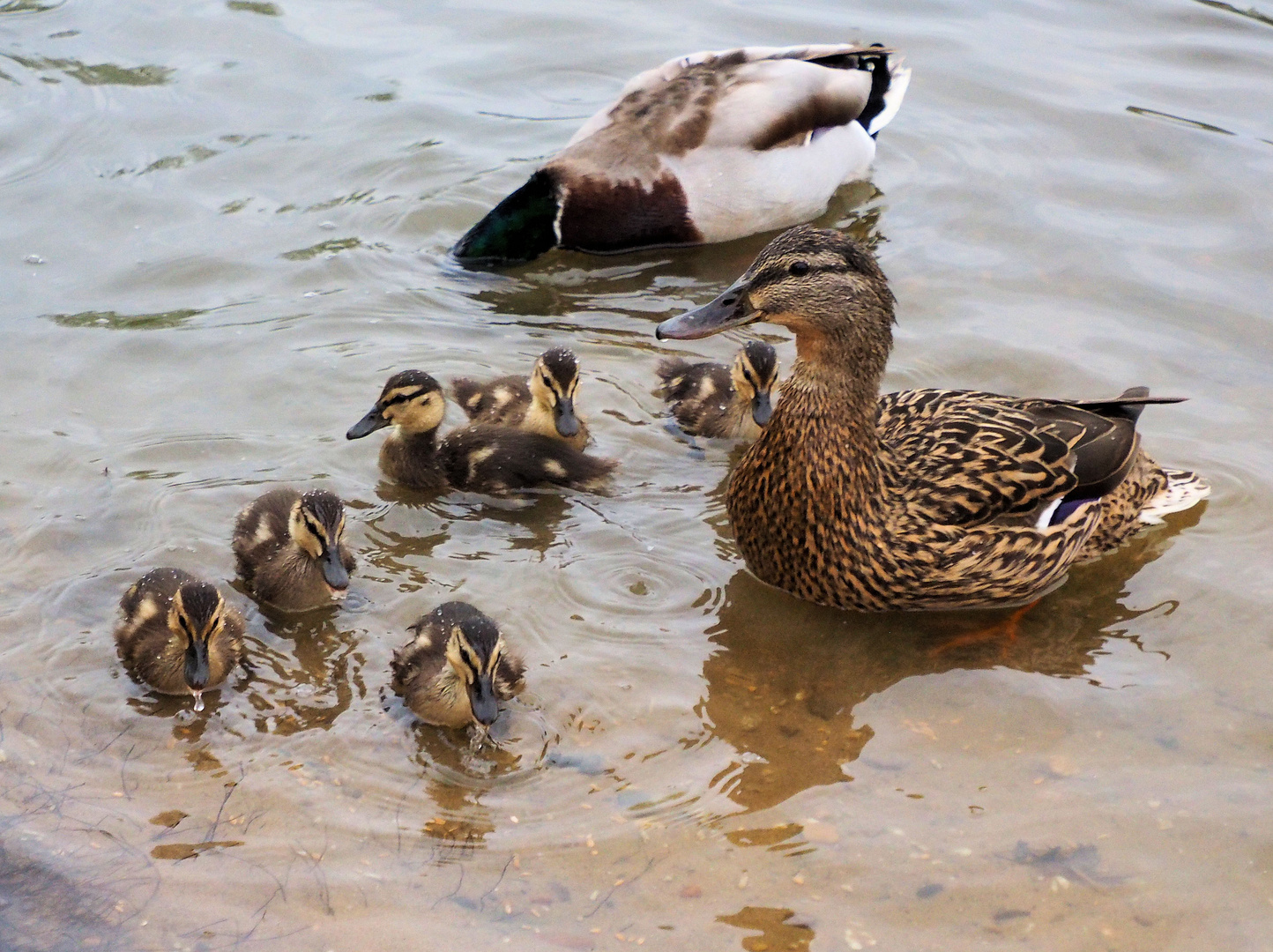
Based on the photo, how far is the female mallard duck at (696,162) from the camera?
19.9 feet

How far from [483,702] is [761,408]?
5.86 feet

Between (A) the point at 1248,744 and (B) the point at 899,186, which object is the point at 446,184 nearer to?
(B) the point at 899,186

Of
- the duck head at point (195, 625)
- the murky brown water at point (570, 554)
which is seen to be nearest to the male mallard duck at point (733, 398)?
the murky brown water at point (570, 554)

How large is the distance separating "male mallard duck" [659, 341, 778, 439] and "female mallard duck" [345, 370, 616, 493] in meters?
0.39

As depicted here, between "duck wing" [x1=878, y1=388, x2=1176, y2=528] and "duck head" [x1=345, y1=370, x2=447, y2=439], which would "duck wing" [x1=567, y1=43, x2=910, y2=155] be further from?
"duck wing" [x1=878, y1=388, x2=1176, y2=528]

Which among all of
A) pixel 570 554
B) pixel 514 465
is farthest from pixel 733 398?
pixel 570 554

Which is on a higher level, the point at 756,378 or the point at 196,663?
the point at 756,378

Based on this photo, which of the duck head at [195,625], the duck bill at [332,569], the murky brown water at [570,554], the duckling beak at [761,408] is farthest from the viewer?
the duckling beak at [761,408]

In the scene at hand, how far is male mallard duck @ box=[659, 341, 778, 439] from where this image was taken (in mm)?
4824

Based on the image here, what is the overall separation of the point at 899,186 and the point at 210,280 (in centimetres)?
315

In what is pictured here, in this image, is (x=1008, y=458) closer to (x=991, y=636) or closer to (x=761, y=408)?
(x=991, y=636)

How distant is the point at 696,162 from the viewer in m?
6.17

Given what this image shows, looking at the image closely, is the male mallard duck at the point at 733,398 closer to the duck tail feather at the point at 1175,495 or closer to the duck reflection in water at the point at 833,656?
the duck reflection in water at the point at 833,656

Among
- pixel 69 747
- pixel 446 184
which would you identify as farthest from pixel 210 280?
pixel 69 747
